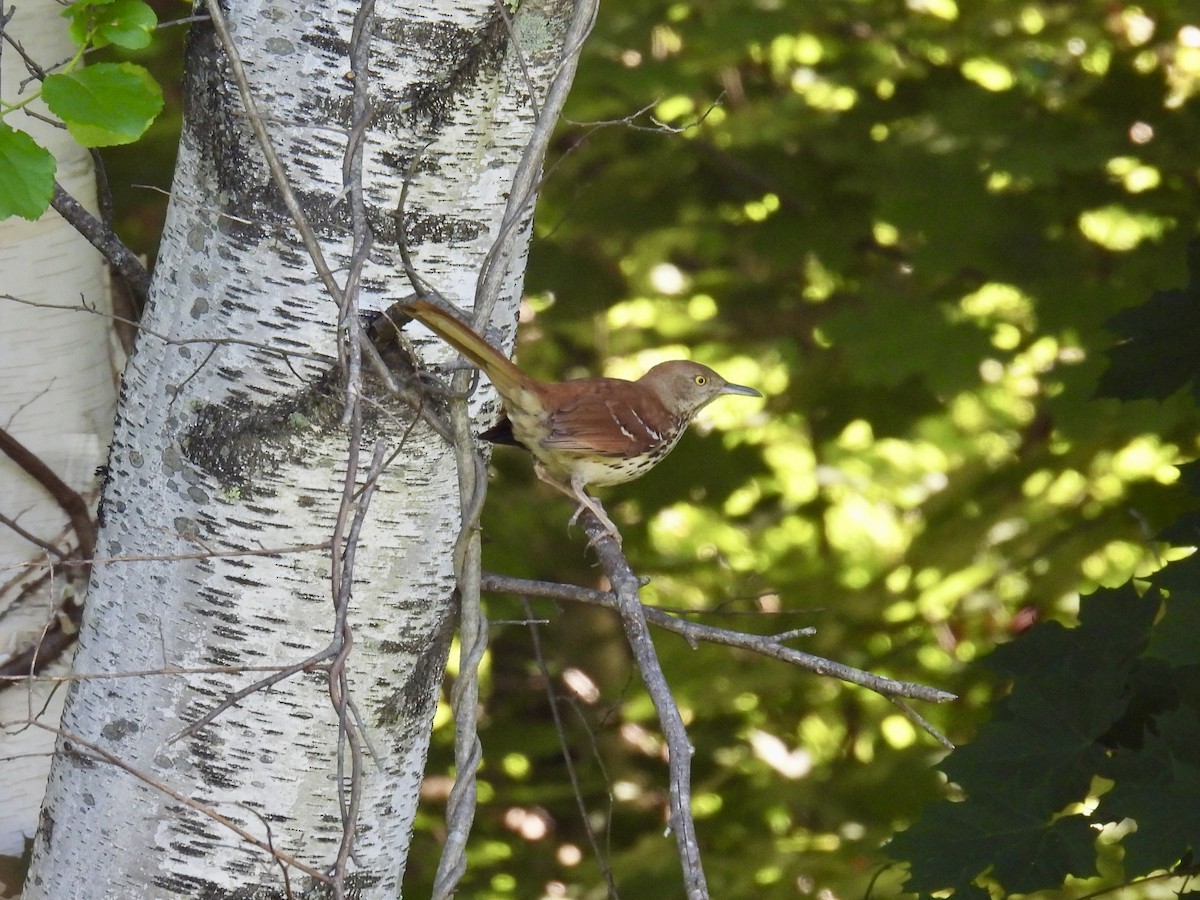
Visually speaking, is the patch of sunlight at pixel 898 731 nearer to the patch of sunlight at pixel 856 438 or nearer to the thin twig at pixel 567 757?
the patch of sunlight at pixel 856 438

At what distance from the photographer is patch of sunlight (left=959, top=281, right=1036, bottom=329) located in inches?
130

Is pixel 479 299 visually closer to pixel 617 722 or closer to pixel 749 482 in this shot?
pixel 749 482

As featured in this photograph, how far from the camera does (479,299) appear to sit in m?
1.34

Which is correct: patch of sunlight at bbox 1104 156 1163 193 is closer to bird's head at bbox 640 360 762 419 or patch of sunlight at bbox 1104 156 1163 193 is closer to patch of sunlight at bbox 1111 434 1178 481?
patch of sunlight at bbox 1111 434 1178 481

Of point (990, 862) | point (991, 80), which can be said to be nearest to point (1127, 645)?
point (990, 862)

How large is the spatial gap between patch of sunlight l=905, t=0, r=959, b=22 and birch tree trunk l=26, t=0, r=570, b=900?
7.05 ft

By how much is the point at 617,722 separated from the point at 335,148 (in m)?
2.75

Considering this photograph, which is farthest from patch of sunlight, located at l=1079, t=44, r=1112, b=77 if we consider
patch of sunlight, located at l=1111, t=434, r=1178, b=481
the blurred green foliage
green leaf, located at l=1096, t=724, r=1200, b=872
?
green leaf, located at l=1096, t=724, r=1200, b=872


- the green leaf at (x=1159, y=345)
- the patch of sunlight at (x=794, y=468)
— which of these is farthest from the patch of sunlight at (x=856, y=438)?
the green leaf at (x=1159, y=345)

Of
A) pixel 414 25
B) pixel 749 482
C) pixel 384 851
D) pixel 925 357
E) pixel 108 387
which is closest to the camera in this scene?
pixel 414 25

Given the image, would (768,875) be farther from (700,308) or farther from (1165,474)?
(700,308)

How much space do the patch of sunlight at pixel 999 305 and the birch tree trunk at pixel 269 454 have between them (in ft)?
6.85

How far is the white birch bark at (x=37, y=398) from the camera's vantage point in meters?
2.04

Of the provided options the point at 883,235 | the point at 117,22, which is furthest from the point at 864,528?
the point at 117,22
